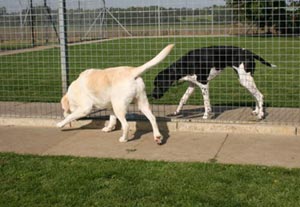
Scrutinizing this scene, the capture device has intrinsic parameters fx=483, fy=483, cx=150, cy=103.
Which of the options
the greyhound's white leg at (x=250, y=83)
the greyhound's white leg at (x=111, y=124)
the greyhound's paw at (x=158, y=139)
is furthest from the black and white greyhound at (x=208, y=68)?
the greyhound's paw at (x=158, y=139)

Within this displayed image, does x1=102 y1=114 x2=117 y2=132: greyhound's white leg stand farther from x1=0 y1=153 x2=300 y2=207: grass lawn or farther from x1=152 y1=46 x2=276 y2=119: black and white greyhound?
x1=0 y1=153 x2=300 y2=207: grass lawn

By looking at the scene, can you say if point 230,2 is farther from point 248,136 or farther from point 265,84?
point 265,84

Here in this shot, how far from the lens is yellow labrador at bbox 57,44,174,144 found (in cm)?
651

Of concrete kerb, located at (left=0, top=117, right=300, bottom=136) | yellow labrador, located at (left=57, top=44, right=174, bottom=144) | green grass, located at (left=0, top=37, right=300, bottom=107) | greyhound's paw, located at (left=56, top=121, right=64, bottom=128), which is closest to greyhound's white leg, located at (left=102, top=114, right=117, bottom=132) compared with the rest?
concrete kerb, located at (left=0, top=117, right=300, bottom=136)

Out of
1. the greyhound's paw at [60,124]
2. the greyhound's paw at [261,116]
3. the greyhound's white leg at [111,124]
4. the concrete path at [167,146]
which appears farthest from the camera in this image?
the greyhound's paw at [261,116]

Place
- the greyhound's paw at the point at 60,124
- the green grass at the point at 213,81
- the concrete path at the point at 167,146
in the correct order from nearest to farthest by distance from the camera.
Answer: the concrete path at the point at 167,146
the greyhound's paw at the point at 60,124
the green grass at the point at 213,81

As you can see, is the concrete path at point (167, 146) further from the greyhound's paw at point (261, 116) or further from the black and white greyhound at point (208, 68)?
the black and white greyhound at point (208, 68)

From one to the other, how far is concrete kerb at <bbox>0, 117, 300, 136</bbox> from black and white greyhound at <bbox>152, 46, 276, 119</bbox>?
52 centimetres

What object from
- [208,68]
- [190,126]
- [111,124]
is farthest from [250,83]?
[111,124]

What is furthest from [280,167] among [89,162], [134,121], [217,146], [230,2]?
[230,2]

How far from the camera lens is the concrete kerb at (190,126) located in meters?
6.91

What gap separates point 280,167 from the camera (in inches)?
214

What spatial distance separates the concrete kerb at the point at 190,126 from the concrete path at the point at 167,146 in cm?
11

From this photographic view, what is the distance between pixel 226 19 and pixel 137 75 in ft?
6.75
